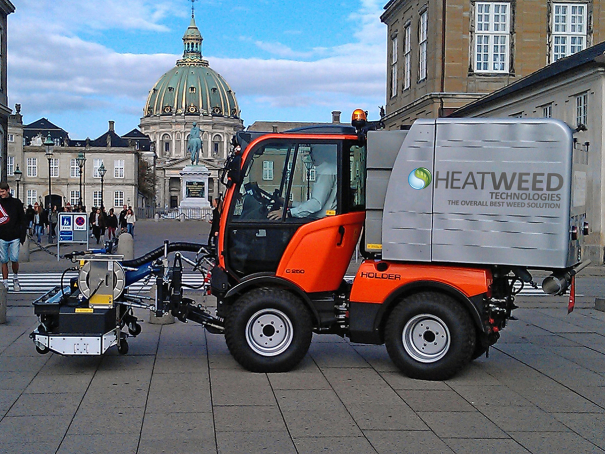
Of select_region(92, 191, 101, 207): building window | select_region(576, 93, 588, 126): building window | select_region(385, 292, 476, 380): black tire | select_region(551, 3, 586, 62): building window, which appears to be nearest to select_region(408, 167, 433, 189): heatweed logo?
select_region(385, 292, 476, 380): black tire

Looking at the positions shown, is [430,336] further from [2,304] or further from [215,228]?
[2,304]

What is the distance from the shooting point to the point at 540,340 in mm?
11180

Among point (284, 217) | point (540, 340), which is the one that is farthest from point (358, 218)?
point (540, 340)

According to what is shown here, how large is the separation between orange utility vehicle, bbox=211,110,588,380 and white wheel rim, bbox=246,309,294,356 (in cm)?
1

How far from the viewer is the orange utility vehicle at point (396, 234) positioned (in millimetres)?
8234

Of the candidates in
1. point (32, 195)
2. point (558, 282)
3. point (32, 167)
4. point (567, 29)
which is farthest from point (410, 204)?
point (32, 195)

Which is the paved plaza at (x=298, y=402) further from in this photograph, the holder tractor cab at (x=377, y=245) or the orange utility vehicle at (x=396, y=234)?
the orange utility vehicle at (x=396, y=234)

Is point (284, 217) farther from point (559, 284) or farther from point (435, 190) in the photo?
point (559, 284)

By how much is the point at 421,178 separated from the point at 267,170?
165 centimetres

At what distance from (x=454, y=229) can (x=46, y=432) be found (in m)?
4.28

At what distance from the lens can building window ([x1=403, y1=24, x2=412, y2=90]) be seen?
1759 inches

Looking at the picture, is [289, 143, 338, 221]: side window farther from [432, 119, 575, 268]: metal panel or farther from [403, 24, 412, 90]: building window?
[403, 24, 412, 90]: building window

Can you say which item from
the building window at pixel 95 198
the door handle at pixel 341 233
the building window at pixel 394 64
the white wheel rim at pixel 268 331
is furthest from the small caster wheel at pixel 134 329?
the building window at pixel 95 198

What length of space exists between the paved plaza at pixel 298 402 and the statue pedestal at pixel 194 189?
81513 mm
